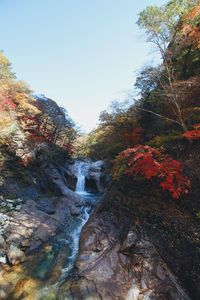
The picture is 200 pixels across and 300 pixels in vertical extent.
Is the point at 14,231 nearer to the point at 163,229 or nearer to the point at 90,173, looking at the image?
the point at 163,229

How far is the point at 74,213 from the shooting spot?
13945 millimetres

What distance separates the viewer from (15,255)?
28.2ft

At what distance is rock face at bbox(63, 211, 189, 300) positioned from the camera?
6270mm

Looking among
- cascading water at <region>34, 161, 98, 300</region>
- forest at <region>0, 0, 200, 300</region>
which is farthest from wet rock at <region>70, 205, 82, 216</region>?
forest at <region>0, 0, 200, 300</region>

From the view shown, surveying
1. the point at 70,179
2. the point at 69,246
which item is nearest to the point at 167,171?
the point at 69,246

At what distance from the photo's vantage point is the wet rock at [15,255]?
839cm

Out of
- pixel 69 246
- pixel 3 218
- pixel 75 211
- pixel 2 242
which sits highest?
pixel 75 211

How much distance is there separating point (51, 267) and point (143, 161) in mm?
5338

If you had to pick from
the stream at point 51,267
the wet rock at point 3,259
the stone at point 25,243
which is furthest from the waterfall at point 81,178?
the wet rock at point 3,259

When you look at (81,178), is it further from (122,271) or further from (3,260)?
(122,271)

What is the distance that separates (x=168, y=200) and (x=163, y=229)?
1.49 metres

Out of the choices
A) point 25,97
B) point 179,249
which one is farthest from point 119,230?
point 25,97

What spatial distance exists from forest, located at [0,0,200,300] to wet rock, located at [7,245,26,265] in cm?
26

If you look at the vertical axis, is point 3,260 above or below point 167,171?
below
